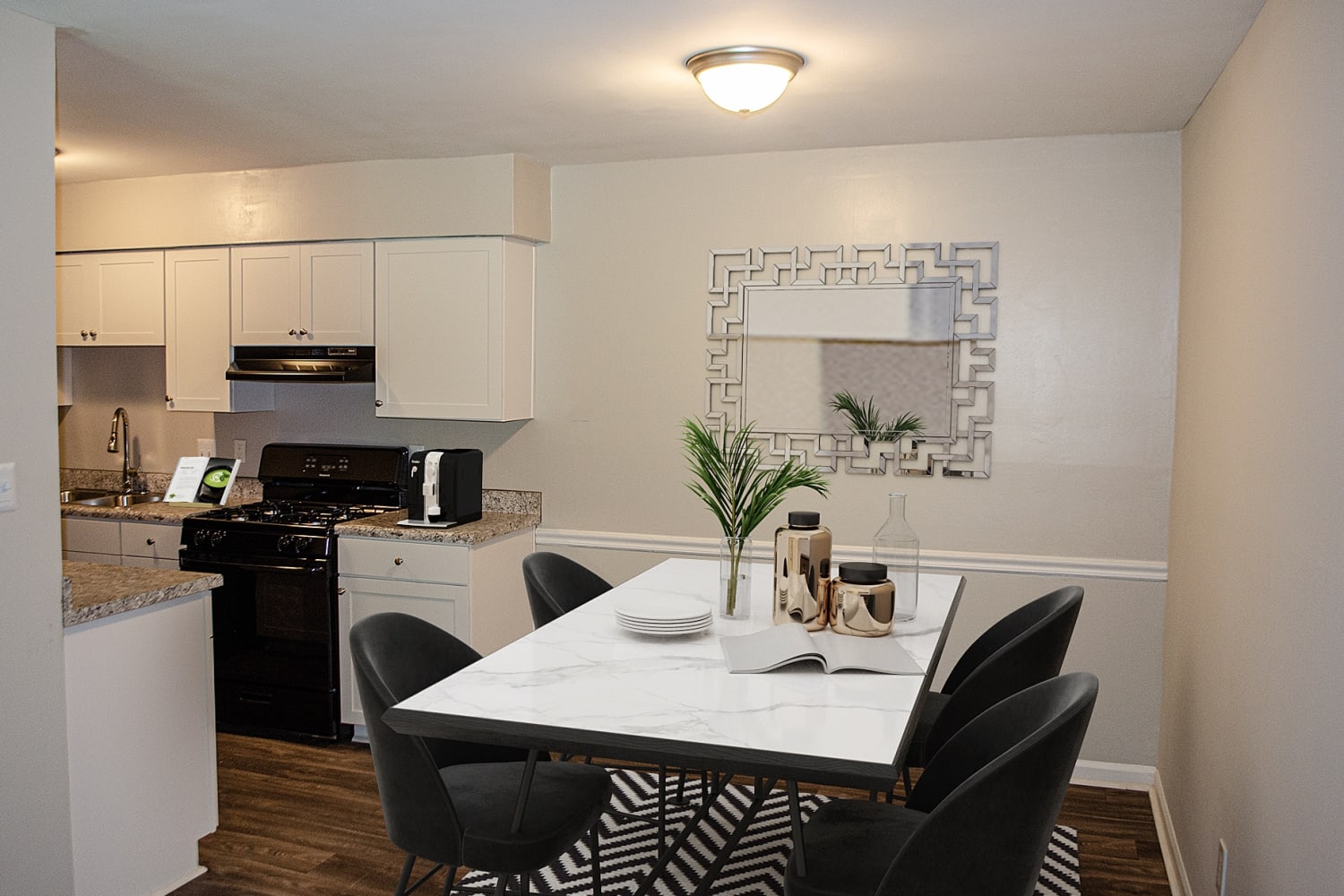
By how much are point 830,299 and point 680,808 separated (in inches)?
78.5

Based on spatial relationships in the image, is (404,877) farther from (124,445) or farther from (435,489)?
(124,445)

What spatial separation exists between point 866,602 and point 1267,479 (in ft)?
2.94

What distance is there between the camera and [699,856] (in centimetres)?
331

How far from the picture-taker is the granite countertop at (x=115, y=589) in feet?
8.98

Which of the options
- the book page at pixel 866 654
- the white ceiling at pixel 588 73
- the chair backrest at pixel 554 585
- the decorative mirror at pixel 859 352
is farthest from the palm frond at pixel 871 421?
the book page at pixel 866 654

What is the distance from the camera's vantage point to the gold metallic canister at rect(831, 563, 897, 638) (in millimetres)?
2439

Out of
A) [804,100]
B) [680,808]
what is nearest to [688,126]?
[804,100]

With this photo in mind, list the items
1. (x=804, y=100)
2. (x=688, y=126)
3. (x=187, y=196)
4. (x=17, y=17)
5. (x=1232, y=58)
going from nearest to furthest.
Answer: (x=17, y=17)
(x=1232, y=58)
(x=804, y=100)
(x=688, y=126)
(x=187, y=196)

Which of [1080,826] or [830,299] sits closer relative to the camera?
[1080,826]

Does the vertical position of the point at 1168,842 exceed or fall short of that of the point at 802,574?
it falls short

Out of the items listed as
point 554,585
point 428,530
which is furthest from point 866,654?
point 428,530

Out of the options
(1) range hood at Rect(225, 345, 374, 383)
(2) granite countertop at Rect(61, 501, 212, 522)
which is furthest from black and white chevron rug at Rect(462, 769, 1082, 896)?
(2) granite countertop at Rect(61, 501, 212, 522)

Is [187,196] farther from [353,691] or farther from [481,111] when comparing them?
[353,691]

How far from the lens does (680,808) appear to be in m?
3.62
